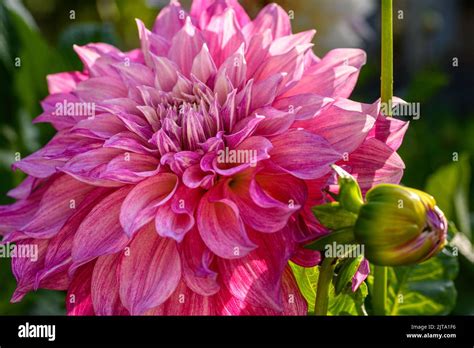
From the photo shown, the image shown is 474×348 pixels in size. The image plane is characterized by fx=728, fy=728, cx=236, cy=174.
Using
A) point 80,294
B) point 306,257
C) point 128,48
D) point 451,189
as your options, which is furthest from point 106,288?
point 128,48

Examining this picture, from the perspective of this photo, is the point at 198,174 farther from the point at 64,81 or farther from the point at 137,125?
the point at 64,81

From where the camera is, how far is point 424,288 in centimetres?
62

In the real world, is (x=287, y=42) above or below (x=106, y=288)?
above

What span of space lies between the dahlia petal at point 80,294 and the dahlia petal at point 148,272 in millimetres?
36

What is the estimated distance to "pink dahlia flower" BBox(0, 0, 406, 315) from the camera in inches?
17.5

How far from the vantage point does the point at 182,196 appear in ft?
1.56

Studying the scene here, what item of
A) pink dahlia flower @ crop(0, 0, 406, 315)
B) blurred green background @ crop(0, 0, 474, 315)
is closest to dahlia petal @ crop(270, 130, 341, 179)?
pink dahlia flower @ crop(0, 0, 406, 315)

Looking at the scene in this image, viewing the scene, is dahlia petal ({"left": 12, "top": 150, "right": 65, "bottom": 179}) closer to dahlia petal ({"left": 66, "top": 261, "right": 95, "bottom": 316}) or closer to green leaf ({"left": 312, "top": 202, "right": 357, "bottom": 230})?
dahlia petal ({"left": 66, "top": 261, "right": 95, "bottom": 316})

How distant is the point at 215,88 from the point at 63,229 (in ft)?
0.46

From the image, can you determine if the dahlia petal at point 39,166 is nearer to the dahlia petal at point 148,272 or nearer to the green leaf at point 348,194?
the dahlia petal at point 148,272

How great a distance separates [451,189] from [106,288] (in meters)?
0.49

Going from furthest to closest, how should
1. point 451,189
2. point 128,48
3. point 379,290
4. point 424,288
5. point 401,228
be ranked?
point 128,48 < point 451,189 < point 424,288 < point 379,290 < point 401,228

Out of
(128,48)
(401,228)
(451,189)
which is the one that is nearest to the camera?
(401,228)
